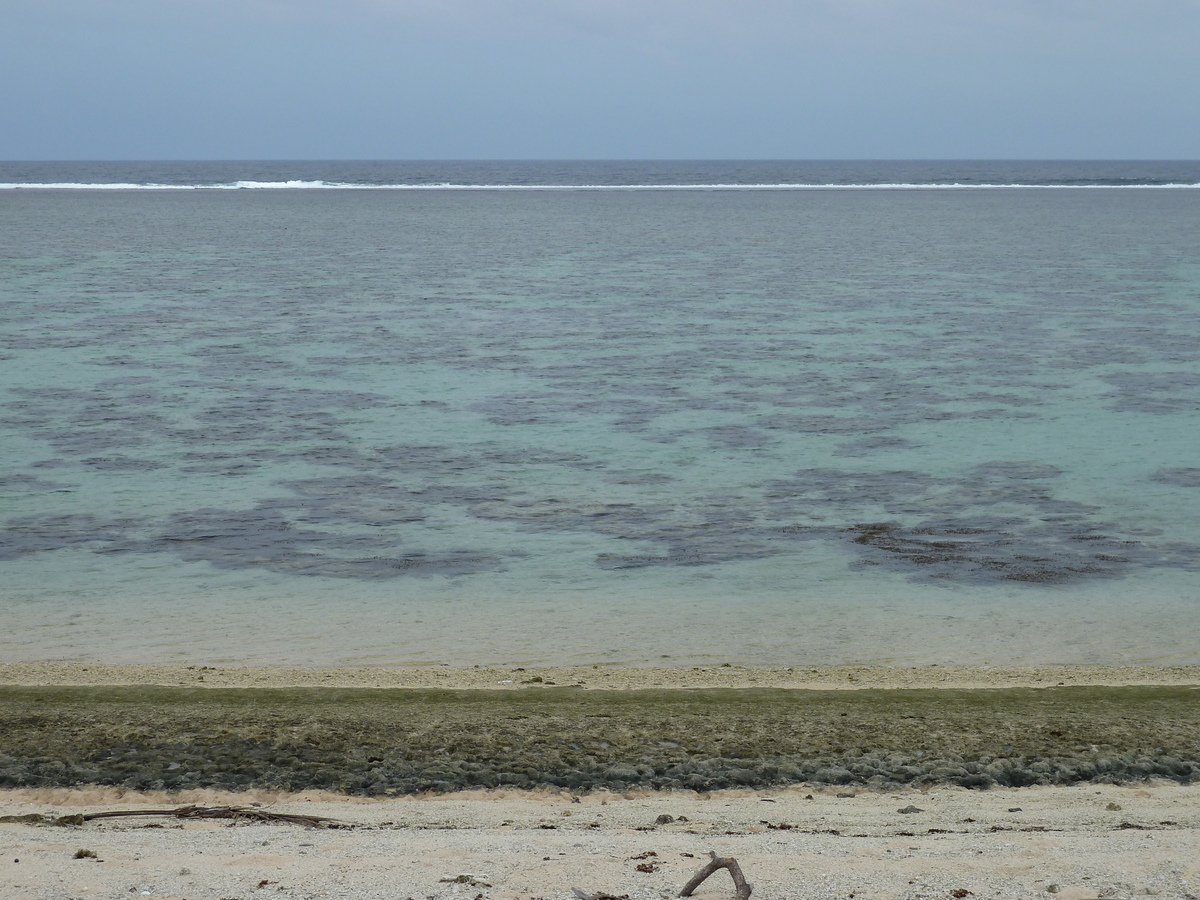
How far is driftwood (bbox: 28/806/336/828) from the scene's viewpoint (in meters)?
6.02

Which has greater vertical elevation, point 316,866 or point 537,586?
point 316,866

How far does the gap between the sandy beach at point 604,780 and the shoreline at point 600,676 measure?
0.11 ft

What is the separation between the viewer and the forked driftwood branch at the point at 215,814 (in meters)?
6.03

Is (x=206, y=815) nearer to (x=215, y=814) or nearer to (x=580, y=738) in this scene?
(x=215, y=814)

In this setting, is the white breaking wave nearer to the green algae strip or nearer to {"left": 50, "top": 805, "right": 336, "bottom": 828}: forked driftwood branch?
the green algae strip

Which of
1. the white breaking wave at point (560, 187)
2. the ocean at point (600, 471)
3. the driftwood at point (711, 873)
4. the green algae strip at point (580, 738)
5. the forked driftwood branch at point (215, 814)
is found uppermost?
the white breaking wave at point (560, 187)

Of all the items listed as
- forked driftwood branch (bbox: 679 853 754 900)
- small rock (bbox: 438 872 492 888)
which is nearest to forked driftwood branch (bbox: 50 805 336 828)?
small rock (bbox: 438 872 492 888)

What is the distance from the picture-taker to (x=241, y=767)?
6801 mm

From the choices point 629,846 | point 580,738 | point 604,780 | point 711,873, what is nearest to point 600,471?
point 580,738

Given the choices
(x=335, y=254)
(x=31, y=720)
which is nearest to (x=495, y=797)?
(x=31, y=720)

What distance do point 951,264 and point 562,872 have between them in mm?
43868

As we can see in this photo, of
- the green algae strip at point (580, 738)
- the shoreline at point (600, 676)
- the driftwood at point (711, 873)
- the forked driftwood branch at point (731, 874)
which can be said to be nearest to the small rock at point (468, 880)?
the driftwood at point (711, 873)

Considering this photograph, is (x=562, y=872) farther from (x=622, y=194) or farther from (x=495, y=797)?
(x=622, y=194)

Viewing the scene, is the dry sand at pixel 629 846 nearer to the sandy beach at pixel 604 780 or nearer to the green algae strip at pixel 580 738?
the sandy beach at pixel 604 780
